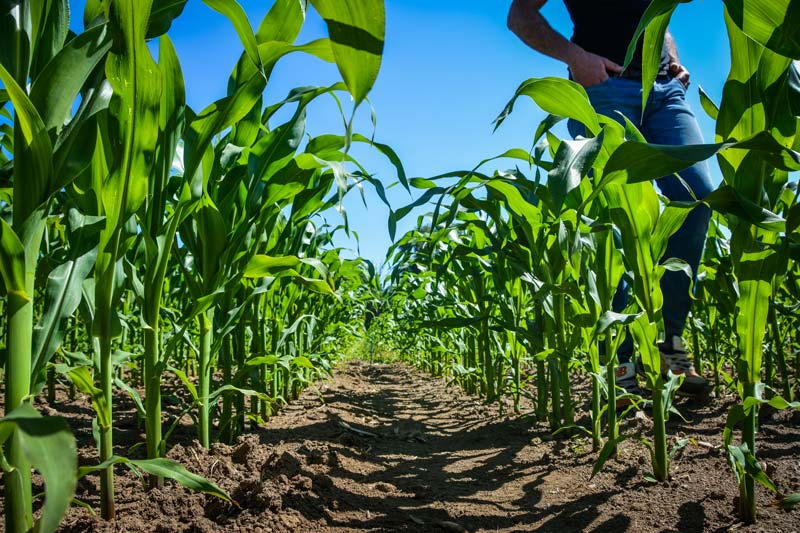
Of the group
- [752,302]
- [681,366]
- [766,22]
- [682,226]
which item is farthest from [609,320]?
[681,366]

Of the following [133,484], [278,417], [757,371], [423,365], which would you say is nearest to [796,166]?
[757,371]

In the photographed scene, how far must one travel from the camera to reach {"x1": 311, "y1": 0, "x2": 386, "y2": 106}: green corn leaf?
49 centimetres

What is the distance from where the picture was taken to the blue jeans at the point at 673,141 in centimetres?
208

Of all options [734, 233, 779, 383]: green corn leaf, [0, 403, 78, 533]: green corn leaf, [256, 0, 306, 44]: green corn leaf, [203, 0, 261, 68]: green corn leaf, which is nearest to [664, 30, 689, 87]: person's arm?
[734, 233, 779, 383]: green corn leaf

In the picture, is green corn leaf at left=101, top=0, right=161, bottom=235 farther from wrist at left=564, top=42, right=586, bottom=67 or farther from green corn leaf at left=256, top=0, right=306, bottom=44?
wrist at left=564, top=42, right=586, bottom=67

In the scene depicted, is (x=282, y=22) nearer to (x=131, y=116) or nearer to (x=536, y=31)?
(x=131, y=116)

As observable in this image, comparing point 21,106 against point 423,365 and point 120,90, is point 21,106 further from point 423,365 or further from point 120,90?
point 423,365

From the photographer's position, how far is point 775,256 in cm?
97

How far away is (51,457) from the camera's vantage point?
420mm

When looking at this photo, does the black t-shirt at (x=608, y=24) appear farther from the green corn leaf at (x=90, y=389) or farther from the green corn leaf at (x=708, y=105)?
the green corn leaf at (x=90, y=389)

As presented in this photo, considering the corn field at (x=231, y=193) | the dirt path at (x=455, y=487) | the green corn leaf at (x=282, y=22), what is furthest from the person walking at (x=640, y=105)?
the green corn leaf at (x=282, y=22)

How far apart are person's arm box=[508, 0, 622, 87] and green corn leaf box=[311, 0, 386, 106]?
1977 mm

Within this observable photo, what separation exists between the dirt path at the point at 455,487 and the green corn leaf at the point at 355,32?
37.9 inches

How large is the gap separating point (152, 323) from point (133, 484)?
442 millimetres
